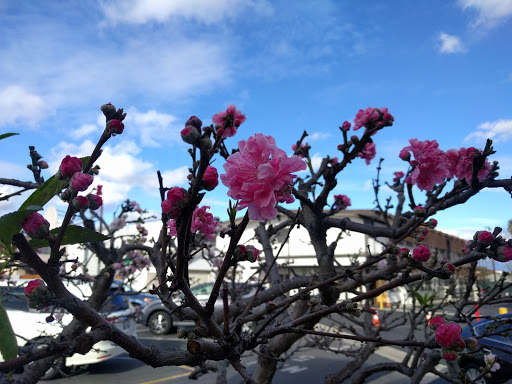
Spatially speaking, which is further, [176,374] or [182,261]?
[176,374]

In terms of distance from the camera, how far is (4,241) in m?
0.88

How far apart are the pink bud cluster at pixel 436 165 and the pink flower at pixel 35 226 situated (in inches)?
84.6

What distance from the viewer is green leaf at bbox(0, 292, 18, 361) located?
75 centimetres

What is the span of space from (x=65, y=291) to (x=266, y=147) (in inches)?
25.6

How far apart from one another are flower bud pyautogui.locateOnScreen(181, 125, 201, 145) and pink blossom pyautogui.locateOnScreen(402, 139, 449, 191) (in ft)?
Answer: 6.42

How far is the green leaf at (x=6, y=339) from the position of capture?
750 millimetres

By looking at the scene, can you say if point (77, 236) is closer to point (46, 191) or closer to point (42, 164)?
point (46, 191)

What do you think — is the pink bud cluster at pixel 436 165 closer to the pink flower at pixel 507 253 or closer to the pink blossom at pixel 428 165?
the pink blossom at pixel 428 165

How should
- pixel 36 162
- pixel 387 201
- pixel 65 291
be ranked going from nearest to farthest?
1. pixel 65 291
2. pixel 36 162
3. pixel 387 201

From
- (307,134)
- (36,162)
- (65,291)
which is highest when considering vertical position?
(307,134)

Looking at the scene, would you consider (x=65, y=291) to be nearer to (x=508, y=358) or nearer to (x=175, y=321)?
(x=508, y=358)

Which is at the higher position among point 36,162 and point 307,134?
point 307,134

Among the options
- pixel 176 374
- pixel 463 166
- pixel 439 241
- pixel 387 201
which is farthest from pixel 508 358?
pixel 439 241

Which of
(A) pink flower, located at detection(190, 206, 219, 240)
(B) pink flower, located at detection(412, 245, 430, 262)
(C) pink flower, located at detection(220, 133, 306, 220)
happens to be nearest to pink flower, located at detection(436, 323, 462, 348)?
(B) pink flower, located at detection(412, 245, 430, 262)
